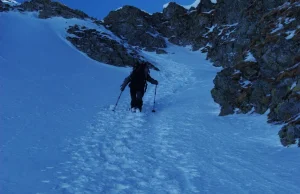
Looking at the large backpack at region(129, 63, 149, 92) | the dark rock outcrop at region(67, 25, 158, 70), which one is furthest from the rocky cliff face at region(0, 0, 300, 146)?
the large backpack at region(129, 63, 149, 92)

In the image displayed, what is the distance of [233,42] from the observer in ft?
120

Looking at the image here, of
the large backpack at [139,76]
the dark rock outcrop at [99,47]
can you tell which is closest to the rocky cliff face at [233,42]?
→ the dark rock outcrop at [99,47]

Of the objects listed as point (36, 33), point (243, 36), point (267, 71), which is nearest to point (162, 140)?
point (267, 71)

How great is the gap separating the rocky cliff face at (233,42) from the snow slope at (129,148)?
0.92 m

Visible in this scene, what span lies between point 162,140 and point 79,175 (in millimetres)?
3220

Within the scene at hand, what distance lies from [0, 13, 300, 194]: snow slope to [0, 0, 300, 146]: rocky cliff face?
0.92 m

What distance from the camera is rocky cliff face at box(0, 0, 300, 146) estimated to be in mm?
9946

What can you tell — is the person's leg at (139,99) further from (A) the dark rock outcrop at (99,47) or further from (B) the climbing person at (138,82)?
(A) the dark rock outcrop at (99,47)

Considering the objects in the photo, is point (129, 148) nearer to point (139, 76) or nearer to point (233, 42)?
point (139, 76)

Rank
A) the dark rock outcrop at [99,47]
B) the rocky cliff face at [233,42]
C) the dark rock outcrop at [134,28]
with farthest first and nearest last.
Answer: the dark rock outcrop at [134,28] → the dark rock outcrop at [99,47] → the rocky cliff face at [233,42]

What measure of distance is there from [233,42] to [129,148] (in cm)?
3339

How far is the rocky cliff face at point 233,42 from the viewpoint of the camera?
32.6 ft

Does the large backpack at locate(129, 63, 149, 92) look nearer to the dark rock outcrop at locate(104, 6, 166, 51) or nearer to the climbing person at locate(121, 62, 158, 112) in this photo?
the climbing person at locate(121, 62, 158, 112)

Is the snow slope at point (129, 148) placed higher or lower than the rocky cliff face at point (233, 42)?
lower
